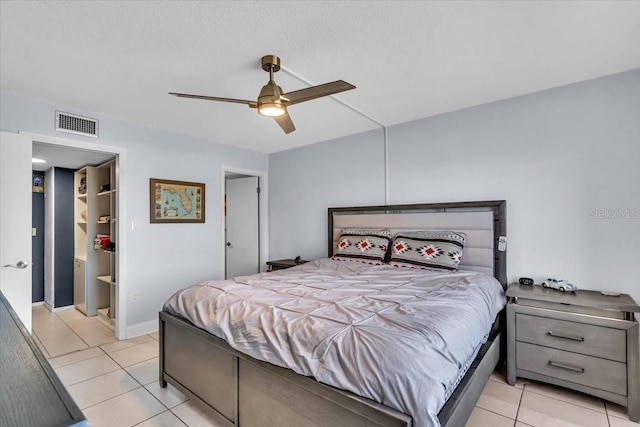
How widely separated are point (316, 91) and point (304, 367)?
5.44 feet

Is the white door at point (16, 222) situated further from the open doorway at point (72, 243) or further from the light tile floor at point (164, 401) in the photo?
the open doorway at point (72, 243)

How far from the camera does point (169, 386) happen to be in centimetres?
246

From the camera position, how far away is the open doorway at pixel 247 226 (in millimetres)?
5117

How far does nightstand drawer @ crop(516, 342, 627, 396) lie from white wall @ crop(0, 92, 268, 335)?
3614 millimetres

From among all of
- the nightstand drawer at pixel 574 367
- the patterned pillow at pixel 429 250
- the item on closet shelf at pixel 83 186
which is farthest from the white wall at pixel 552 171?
the item on closet shelf at pixel 83 186

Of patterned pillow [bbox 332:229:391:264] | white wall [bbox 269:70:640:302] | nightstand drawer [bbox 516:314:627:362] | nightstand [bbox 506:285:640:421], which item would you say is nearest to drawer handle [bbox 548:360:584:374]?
nightstand [bbox 506:285:640:421]

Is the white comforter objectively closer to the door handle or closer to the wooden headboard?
the wooden headboard

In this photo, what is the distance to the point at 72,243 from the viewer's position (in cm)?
486

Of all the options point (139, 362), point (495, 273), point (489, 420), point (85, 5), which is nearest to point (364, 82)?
point (85, 5)

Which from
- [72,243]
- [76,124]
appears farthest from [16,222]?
[72,243]

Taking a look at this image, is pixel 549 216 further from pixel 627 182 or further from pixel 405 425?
pixel 405 425

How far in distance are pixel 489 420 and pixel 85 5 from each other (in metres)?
3.40

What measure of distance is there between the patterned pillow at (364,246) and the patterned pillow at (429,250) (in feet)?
0.46

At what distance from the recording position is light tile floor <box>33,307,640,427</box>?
2062 millimetres
